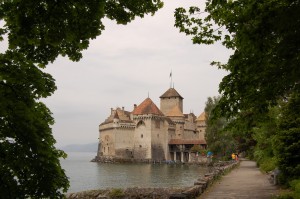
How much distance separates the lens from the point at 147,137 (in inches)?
3054

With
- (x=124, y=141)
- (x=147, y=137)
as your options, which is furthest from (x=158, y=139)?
(x=124, y=141)

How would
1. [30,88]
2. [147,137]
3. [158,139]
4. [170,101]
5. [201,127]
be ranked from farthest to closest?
[170,101]
[201,127]
[158,139]
[147,137]
[30,88]

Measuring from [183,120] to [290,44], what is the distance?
8083 cm

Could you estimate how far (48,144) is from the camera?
6375 mm

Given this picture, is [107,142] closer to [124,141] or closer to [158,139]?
[124,141]

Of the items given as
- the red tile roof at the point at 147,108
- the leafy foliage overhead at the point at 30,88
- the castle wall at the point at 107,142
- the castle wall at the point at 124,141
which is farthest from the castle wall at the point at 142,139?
the leafy foliage overhead at the point at 30,88

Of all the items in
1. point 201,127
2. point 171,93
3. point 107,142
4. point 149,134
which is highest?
point 171,93

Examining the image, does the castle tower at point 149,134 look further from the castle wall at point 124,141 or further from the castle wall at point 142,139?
the castle wall at point 124,141

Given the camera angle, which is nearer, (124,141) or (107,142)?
(124,141)

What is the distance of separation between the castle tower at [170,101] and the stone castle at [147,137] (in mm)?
4480

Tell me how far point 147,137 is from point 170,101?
1843cm

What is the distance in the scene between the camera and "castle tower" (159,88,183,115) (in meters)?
91.8

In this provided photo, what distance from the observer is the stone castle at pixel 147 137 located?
254 feet

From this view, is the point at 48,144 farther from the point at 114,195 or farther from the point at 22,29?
the point at 114,195
